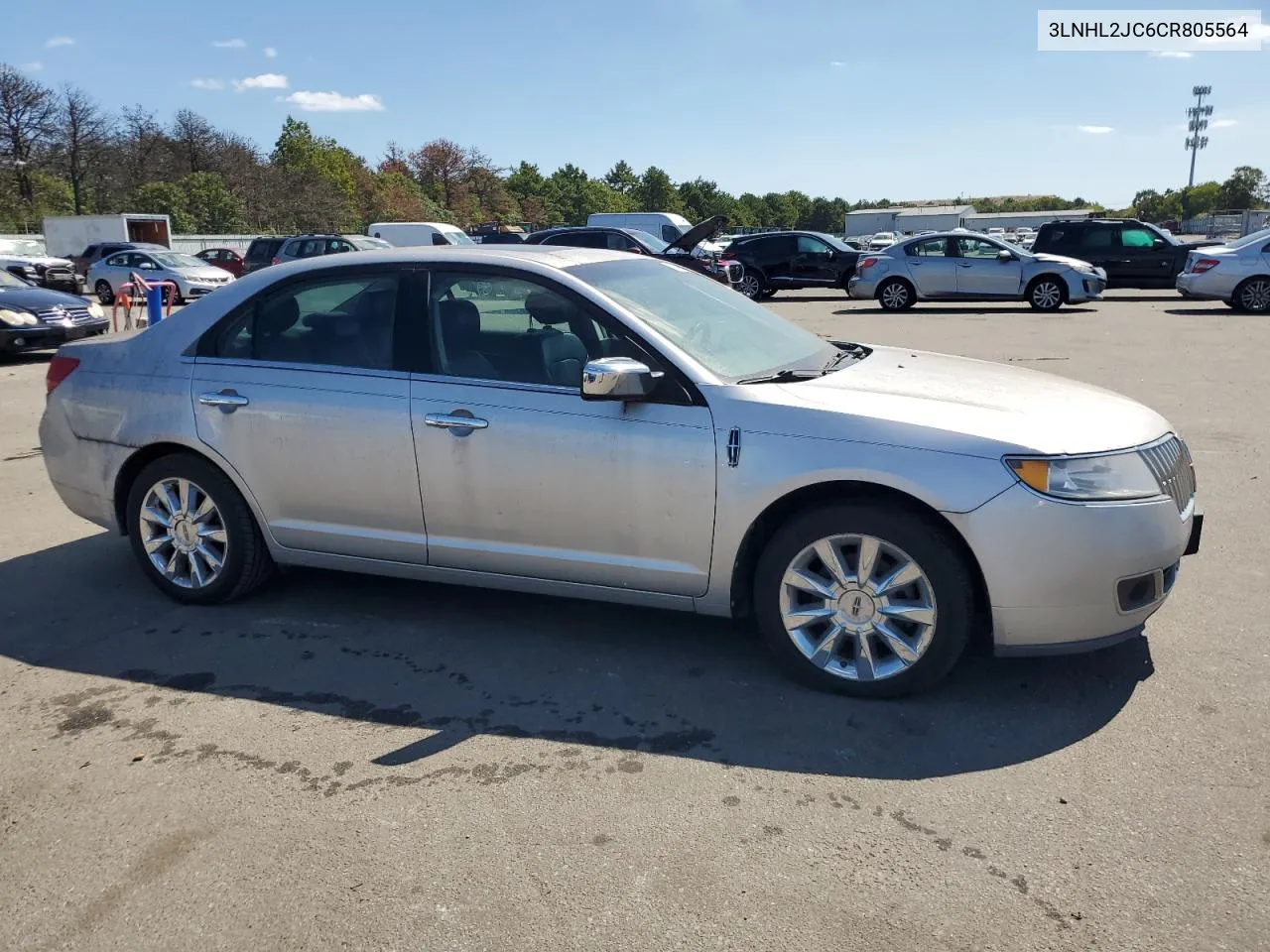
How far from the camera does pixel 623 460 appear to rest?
153 inches

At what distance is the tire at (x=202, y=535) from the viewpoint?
468 cm

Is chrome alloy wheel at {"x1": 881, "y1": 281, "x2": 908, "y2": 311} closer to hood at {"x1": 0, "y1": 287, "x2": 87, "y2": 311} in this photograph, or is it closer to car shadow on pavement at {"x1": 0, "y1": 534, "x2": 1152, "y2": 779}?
hood at {"x1": 0, "y1": 287, "x2": 87, "y2": 311}

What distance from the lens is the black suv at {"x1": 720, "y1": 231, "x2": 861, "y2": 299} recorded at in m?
24.7

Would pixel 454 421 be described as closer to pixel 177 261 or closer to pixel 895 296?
pixel 895 296

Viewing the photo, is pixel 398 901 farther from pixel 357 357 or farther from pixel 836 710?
pixel 357 357

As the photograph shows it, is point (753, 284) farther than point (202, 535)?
Yes

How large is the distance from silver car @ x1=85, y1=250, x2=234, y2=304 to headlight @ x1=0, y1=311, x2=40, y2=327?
9.03 m

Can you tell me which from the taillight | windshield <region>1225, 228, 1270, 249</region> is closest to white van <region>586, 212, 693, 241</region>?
windshield <region>1225, 228, 1270, 249</region>

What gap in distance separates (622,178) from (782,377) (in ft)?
406

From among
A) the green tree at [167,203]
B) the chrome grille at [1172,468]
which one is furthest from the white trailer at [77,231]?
the chrome grille at [1172,468]

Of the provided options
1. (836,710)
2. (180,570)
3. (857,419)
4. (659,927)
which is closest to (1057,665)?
(836,710)

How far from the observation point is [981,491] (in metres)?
3.48

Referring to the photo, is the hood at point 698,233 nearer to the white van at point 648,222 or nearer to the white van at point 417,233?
the white van at point 417,233

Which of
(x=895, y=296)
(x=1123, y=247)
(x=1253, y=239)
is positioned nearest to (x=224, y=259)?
(x=895, y=296)
